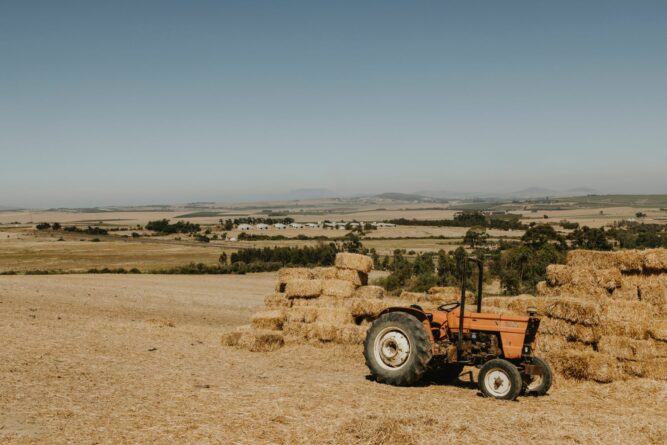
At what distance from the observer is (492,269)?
41.8 meters

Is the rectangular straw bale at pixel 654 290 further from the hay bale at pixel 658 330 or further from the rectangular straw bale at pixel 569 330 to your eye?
the rectangular straw bale at pixel 569 330

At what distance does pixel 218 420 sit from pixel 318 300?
9.01 m

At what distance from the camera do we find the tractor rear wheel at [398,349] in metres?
9.70

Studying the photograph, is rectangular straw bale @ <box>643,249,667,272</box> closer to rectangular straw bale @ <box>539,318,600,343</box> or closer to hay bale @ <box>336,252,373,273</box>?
rectangular straw bale @ <box>539,318,600,343</box>

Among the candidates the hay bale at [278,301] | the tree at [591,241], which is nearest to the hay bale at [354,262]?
the hay bale at [278,301]

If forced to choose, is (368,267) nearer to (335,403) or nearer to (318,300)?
(318,300)

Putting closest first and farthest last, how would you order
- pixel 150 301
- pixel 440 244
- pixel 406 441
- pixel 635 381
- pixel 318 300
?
pixel 406 441 < pixel 635 381 < pixel 318 300 < pixel 150 301 < pixel 440 244

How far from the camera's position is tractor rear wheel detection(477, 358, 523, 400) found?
8969mm

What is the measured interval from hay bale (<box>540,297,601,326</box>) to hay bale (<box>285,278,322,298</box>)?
6.83m

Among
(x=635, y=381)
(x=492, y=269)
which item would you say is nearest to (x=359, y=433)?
(x=635, y=381)

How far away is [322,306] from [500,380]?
7271 mm

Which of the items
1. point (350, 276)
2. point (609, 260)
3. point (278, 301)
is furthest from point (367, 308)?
point (609, 260)

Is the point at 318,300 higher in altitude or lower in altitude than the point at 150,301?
higher

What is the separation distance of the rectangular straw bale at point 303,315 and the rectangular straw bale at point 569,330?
5.96 metres
